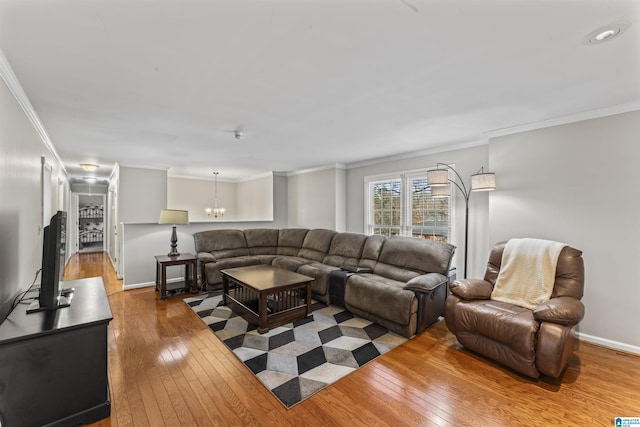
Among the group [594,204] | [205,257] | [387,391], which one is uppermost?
[594,204]

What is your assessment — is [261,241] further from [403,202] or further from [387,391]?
[387,391]

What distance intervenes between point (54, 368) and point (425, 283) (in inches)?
123

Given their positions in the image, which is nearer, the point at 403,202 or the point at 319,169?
the point at 403,202

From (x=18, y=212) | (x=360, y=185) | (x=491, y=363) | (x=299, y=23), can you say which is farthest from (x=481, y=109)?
(x=18, y=212)

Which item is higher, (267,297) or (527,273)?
(527,273)

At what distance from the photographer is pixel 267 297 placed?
3496mm

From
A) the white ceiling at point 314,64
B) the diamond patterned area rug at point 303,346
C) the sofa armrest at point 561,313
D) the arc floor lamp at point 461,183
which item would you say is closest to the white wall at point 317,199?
the arc floor lamp at point 461,183

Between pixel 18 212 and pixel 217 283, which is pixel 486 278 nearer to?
pixel 217 283

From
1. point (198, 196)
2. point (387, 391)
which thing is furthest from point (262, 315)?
point (198, 196)

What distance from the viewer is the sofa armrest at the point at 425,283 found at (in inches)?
116

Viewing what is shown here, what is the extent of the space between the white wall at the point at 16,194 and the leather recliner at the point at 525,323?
3.76 metres

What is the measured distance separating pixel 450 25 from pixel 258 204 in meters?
6.65

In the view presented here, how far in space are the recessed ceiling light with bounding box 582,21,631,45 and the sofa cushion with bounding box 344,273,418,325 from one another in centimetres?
244

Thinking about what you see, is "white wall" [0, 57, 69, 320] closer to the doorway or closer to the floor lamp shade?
the floor lamp shade
